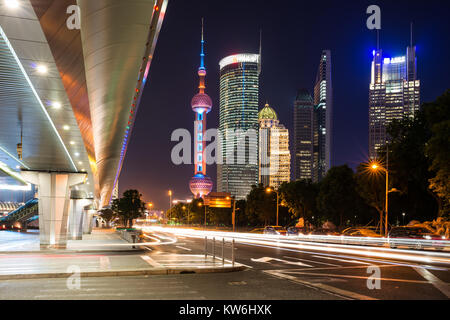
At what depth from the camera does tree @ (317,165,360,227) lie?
71500 mm

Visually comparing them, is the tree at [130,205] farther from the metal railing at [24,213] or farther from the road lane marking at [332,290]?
the road lane marking at [332,290]

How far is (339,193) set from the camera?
71.5 m

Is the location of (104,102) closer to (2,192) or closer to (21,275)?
(21,275)

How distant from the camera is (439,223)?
41750 millimetres

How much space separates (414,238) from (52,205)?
984 inches

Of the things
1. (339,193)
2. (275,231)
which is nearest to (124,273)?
(275,231)

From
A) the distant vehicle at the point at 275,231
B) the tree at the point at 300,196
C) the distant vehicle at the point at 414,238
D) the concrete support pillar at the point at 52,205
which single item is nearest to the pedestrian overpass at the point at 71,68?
the concrete support pillar at the point at 52,205

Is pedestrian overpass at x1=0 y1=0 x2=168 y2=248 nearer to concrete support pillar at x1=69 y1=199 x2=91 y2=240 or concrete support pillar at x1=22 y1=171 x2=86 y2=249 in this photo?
concrete support pillar at x1=22 y1=171 x2=86 y2=249

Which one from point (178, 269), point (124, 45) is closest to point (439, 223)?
point (178, 269)

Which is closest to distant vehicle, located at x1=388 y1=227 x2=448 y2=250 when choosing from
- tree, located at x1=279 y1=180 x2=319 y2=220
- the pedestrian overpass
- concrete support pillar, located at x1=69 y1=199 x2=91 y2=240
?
the pedestrian overpass

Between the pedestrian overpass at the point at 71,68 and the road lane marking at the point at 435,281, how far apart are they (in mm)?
10271

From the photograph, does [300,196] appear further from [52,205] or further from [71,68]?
[71,68]

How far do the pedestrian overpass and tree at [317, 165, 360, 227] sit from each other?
5272 cm

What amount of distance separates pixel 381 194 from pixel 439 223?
15.7m
